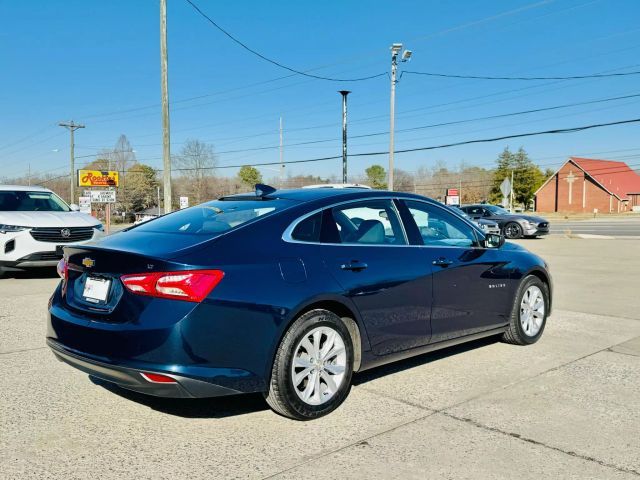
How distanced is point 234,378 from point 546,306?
3.89 meters

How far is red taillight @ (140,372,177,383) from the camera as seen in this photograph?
3.25 metres

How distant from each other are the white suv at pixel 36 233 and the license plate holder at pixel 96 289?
262 inches

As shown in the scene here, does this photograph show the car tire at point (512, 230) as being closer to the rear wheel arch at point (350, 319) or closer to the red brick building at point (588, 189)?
the rear wheel arch at point (350, 319)

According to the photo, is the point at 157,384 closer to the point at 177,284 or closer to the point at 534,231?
the point at 177,284

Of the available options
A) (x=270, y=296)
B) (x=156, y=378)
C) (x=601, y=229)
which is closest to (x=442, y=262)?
(x=270, y=296)

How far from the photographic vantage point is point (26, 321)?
268 inches

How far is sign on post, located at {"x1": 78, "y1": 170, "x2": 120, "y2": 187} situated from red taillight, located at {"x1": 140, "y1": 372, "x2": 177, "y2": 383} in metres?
48.3

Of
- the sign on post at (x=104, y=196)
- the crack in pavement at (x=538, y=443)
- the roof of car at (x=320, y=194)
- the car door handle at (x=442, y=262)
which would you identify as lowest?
the crack in pavement at (x=538, y=443)

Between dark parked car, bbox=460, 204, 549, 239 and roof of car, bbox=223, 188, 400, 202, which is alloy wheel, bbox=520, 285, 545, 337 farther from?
dark parked car, bbox=460, 204, 549, 239

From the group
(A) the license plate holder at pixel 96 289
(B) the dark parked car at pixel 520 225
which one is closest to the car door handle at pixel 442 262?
(A) the license plate holder at pixel 96 289

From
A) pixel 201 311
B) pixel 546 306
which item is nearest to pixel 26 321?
pixel 201 311

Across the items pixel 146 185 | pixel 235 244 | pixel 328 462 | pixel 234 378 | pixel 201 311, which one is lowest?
pixel 328 462

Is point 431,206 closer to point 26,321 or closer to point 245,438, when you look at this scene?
point 245,438

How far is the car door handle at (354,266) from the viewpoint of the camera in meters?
3.96
